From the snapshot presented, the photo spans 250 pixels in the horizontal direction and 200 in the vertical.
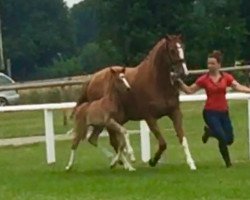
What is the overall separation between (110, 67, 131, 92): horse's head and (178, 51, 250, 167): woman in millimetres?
864

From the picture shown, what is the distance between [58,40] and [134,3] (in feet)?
129

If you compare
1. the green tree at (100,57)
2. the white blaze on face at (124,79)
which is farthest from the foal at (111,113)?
the green tree at (100,57)

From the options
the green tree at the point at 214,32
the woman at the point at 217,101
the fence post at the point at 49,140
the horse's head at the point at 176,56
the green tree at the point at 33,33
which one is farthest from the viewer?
the green tree at the point at 33,33

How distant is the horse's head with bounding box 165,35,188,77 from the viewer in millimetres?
16219

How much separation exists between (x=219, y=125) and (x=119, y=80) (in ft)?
5.58

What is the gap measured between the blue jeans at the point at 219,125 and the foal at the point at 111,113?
1.32 m

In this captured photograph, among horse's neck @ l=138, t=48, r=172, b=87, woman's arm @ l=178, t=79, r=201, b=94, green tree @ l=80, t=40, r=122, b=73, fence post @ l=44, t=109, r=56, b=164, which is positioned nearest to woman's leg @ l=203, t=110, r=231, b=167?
woman's arm @ l=178, t=79, r=201, b=94

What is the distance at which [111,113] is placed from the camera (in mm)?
16797

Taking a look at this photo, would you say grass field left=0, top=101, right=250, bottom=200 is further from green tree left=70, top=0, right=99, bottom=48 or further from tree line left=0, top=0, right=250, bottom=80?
green tree left=70, top=0, right=99, bottom=48

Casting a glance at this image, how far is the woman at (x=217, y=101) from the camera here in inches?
651

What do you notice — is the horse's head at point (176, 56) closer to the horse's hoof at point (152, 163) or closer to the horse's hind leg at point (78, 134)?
the horse's hoof at point (152, 163)

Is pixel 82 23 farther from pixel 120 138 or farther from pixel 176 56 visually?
pixel 176 56

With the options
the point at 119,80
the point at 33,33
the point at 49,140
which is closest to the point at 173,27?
the point at 33,33

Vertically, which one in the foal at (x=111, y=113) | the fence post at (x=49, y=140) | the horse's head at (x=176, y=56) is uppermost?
the horse's head at (x=176, y=56)
